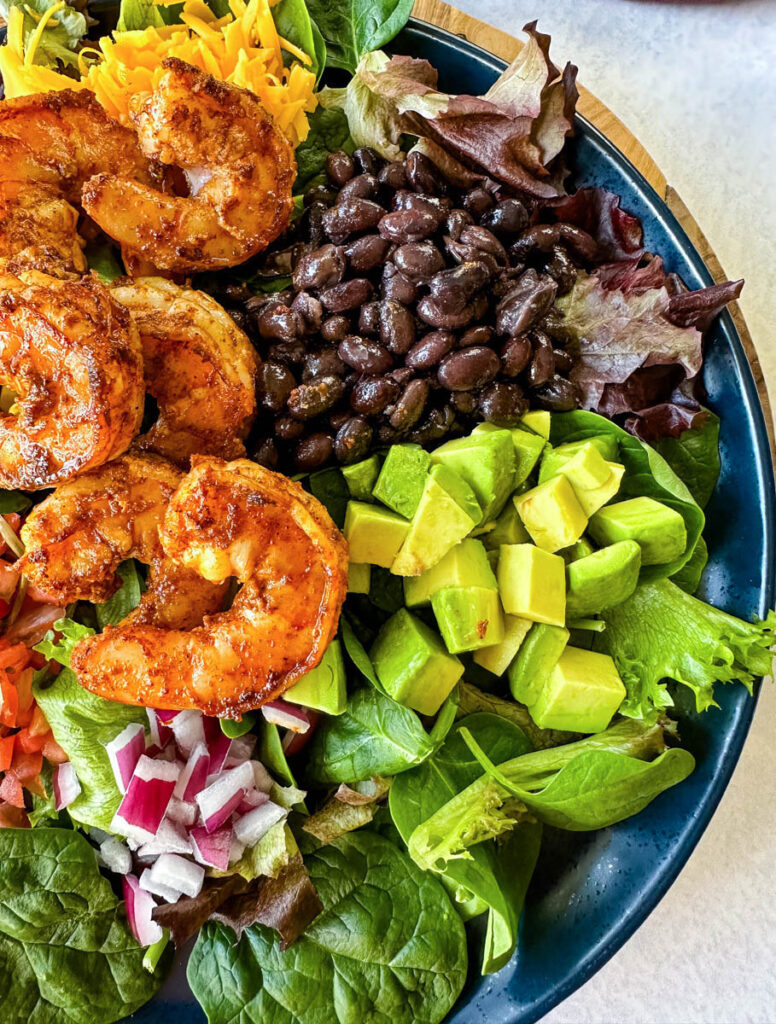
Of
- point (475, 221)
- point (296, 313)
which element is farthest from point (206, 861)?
point (475, 221)

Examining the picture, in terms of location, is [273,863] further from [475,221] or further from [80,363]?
[475,221]

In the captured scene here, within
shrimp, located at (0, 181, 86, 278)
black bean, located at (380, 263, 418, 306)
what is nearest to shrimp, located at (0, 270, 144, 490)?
shrimp, located at (0, 181, 86, 278)

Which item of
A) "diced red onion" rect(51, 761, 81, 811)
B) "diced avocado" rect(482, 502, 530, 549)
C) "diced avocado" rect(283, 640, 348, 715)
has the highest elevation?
"diced avocado" rect(482, 502, 530, 549)

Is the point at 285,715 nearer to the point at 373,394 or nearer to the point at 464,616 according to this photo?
the point at 464,616

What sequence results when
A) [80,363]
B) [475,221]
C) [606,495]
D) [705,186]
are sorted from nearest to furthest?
[80,363]
[606,495]
[475,221]
[705,186]

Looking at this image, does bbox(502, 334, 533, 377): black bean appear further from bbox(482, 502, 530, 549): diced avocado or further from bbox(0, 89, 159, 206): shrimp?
bbox(0, 89, 159, 206): shrimp
